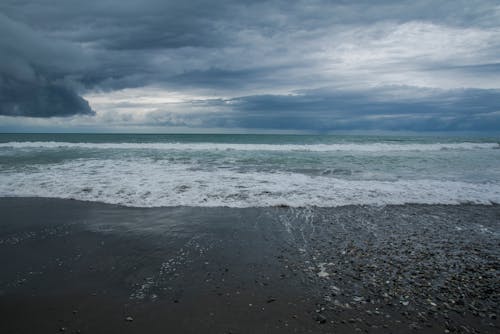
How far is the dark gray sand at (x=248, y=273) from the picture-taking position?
10.2 ft

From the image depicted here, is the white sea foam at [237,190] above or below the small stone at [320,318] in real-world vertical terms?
above

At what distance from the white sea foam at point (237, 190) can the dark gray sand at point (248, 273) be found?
1506 mm

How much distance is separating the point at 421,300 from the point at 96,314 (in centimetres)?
402

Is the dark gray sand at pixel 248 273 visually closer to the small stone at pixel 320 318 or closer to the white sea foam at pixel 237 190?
the small stone at pixel 320 318

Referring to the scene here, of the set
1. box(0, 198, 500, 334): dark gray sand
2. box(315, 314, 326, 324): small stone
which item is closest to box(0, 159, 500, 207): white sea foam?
box(0, 198, 500, 334): dark gray sand

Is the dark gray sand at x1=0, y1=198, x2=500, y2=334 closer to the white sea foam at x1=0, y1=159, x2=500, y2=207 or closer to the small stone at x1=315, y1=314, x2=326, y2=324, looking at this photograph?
the small stone at x1=315, y1=314, x2=326, y2=324

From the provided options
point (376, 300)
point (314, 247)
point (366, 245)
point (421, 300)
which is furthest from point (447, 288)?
point (314, 247)

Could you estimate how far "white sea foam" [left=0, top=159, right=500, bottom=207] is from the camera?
8.45m

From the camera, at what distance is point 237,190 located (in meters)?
9.72

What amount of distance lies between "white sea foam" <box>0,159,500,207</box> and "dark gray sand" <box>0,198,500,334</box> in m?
1.51

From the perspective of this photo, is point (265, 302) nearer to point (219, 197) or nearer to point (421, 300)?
point (421, 300)

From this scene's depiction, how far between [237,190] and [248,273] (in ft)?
18.4

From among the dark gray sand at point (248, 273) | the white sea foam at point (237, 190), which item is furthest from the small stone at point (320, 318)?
the white sea foam at point (237, 190)

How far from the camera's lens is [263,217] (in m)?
7.00
